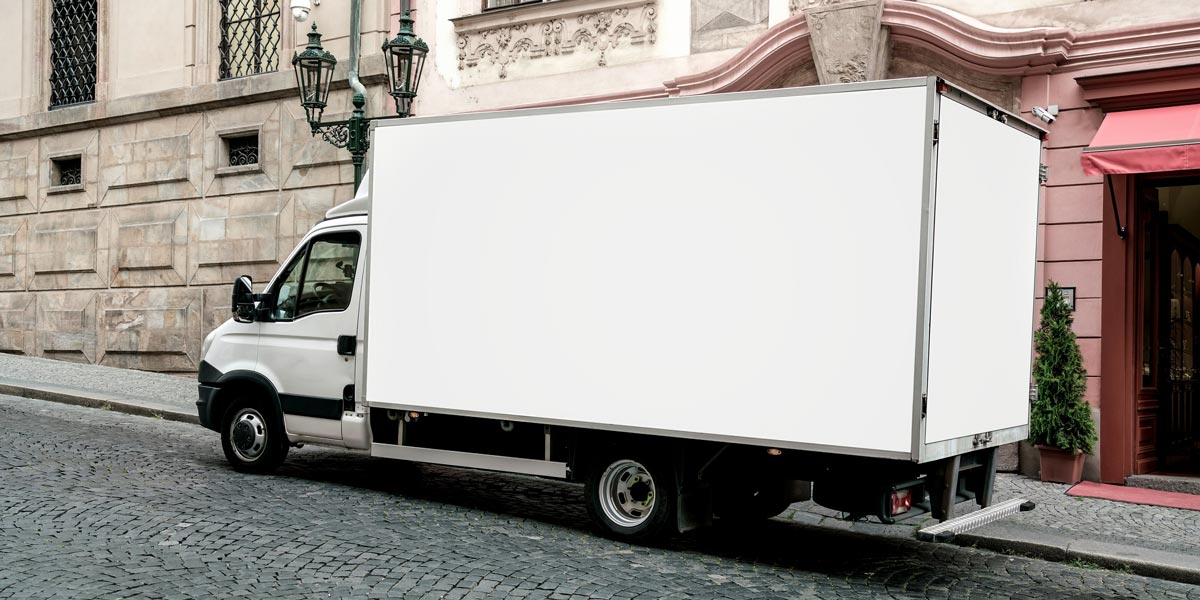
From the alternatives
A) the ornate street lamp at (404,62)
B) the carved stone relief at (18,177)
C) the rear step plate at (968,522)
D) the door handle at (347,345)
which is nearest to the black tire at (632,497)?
the rear step plate at (968,522)

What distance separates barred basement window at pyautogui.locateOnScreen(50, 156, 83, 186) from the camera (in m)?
19.0

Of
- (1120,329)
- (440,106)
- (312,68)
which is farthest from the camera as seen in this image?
(440,106)

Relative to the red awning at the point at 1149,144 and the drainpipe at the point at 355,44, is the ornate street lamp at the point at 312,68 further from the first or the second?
the red awning at the point at 1149,144

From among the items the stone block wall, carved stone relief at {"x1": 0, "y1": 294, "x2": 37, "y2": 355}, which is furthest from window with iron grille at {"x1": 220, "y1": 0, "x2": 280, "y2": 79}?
carved stone relief at {"x1": 0, "y1": 294, "x2": 37, "y2": 355}

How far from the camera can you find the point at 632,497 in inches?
281

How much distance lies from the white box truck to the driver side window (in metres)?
0.09

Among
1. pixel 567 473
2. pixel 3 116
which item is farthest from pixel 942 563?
pixel 3 116

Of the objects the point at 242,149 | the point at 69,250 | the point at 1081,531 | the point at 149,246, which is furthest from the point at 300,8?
the point at 1081,531

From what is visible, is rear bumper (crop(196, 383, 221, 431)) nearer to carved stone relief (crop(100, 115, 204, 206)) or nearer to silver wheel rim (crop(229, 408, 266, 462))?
silver wheel rim (crop(229, 408, 266, 462))

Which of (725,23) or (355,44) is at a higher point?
(725,23)

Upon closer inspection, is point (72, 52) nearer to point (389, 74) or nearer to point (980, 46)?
point (389, 74)

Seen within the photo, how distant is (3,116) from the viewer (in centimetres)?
1967

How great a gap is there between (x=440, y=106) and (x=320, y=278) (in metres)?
6.80

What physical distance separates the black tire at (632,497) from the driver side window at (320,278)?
250 centimetres
